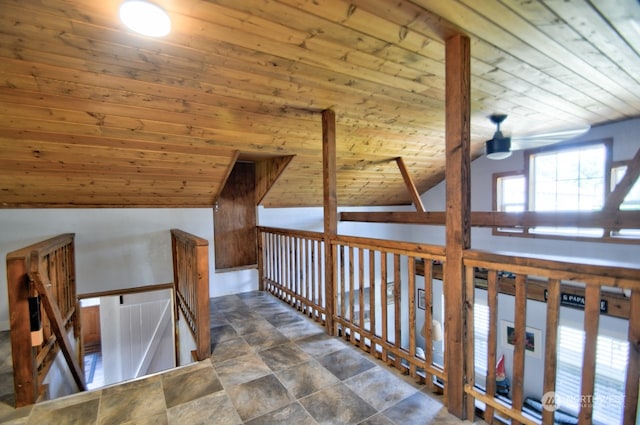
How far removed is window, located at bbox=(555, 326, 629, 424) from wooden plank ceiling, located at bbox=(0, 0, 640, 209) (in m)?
3.18

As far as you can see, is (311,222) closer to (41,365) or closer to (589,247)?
(41,365)

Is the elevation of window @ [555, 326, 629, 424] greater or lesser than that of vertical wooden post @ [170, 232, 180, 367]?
lesser

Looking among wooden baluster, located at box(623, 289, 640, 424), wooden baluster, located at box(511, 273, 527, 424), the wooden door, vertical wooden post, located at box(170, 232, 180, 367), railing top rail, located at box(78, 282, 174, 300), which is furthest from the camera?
the wooden door

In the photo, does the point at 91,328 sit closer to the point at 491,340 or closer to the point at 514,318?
the point at 491,340

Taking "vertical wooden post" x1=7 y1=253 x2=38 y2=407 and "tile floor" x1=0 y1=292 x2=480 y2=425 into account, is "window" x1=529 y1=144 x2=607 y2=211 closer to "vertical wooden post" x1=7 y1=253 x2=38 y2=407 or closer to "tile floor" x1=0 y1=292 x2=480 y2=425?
"tile floor" x1=0 y1=292 x2=480 y2=425

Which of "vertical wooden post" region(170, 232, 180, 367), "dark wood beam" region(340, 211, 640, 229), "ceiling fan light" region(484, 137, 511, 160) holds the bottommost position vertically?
"vertical wooden post" region(170, 232, 180, 367)

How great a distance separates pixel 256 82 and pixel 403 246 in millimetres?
1677

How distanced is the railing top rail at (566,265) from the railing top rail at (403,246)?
0.20 metres

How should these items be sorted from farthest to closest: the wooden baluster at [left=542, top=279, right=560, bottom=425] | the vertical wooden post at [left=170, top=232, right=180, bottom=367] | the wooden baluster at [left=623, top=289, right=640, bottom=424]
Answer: the vertical wooden post at [left=170, top=232, right=180, bottom=367]
the wooden baluster at [left=542, top=279, right=560, bottom=425]
the wooden baluster at [left=623, top=289, right=640, bottom=424]

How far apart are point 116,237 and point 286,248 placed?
7.18 feet

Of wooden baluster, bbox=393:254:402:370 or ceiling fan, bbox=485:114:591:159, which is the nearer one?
wooden baluster, bbox=393:254:402:370

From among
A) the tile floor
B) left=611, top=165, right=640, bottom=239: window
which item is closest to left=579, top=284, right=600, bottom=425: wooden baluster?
the tile floor

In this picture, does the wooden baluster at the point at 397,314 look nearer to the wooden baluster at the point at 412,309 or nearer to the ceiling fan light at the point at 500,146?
the wooden baluster at the point at 412,309

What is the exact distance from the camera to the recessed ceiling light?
4.81 ft
